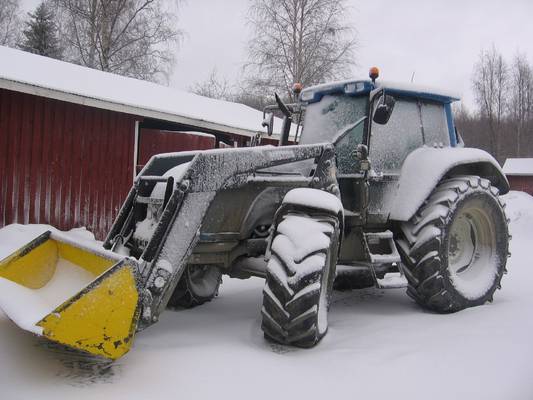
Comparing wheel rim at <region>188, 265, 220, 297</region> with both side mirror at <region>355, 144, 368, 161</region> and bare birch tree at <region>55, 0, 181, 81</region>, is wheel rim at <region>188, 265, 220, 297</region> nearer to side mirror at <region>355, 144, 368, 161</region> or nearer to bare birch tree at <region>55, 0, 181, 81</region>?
side mirror at <region>355, 144, 368, 161</region>

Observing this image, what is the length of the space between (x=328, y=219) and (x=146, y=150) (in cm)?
906

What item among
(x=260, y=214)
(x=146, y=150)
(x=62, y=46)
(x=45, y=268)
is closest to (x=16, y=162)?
(x=146, y=150)

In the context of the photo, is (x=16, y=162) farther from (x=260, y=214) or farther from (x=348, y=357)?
(x=348, y=357)

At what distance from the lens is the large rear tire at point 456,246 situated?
4.45m

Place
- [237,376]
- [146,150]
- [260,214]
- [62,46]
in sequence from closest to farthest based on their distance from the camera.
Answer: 1. [237,376]
2. [260,214]
3. [146,150]
4. [62,46]

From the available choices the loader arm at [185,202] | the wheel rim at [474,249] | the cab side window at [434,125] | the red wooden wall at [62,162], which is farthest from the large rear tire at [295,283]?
the red wooden wall at [62,162]

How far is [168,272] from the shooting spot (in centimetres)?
338

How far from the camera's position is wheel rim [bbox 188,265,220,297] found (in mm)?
4773

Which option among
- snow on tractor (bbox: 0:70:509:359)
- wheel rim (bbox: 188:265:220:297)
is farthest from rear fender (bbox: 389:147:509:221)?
wheel rim (bbox: 188:265:220:297)

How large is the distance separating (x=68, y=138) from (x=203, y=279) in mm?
6063

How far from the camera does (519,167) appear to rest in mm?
39219

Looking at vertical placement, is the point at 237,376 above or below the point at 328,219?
below

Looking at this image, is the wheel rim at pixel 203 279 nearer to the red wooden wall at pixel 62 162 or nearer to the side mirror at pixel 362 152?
the side mirror at pixel 362 152

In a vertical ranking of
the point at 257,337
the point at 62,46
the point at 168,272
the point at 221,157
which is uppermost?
the point at 62,46
